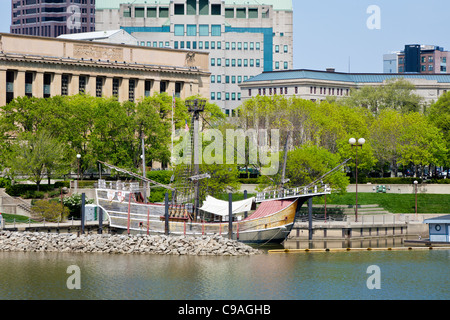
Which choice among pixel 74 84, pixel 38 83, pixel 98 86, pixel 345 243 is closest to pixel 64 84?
pixel 74 84

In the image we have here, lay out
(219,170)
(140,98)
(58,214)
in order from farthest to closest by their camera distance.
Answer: (140,98) < (219,170) < (58,214)

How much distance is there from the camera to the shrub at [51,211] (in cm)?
9262

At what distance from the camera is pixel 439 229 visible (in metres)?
85.0

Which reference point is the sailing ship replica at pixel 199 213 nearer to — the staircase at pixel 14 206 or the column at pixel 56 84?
the staircase at pixel 14 206

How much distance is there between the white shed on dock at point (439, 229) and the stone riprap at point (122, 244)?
676 inches

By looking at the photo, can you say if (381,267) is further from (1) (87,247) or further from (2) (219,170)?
(2) (219,170)

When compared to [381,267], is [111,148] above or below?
above

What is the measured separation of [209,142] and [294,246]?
30086 mm

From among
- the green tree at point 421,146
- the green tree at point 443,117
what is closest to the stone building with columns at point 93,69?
the green tree at point 443,117

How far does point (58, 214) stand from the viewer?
305 feet

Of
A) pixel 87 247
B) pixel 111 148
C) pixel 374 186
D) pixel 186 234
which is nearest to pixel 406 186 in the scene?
pixel 374 186

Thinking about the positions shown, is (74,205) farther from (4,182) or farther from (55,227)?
(55,227)
